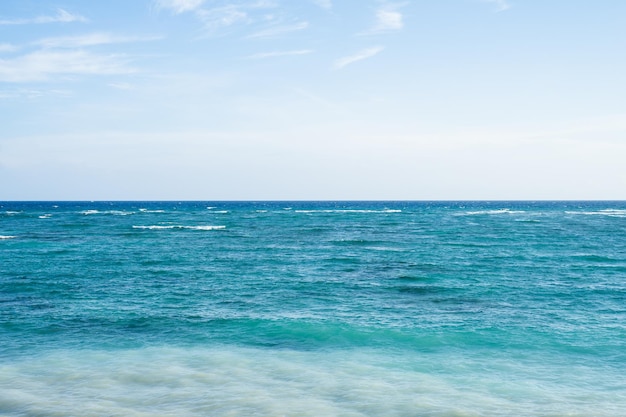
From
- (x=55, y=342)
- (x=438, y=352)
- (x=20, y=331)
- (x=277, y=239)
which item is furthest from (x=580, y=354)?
(x=277, y=239)

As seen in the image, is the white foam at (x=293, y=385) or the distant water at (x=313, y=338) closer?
the white foam at (x=293, y=385)

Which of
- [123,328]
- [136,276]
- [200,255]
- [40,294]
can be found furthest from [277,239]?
[123,328]

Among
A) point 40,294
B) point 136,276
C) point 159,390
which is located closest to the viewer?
point 159,390

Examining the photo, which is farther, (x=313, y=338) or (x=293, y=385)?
(x=313, y=338)

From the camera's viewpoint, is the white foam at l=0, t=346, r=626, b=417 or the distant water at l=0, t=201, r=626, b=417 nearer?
the white foam at l=0, t=346, r=626, b=417

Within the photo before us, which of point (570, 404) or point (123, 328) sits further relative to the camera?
point (123, 328)

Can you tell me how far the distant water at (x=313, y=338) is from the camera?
10.8 meters

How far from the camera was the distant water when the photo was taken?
10.8 meters

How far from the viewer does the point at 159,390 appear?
1134 cm

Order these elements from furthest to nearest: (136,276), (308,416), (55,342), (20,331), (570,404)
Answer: (136,276), (20,331), (55,342), (570,404), (308,416)

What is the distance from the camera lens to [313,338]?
15688 millimetres

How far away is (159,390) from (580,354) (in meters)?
10.5

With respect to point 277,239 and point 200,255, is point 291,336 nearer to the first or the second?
point 200,255

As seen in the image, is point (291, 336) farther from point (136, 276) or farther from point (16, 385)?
point (136, 276)
